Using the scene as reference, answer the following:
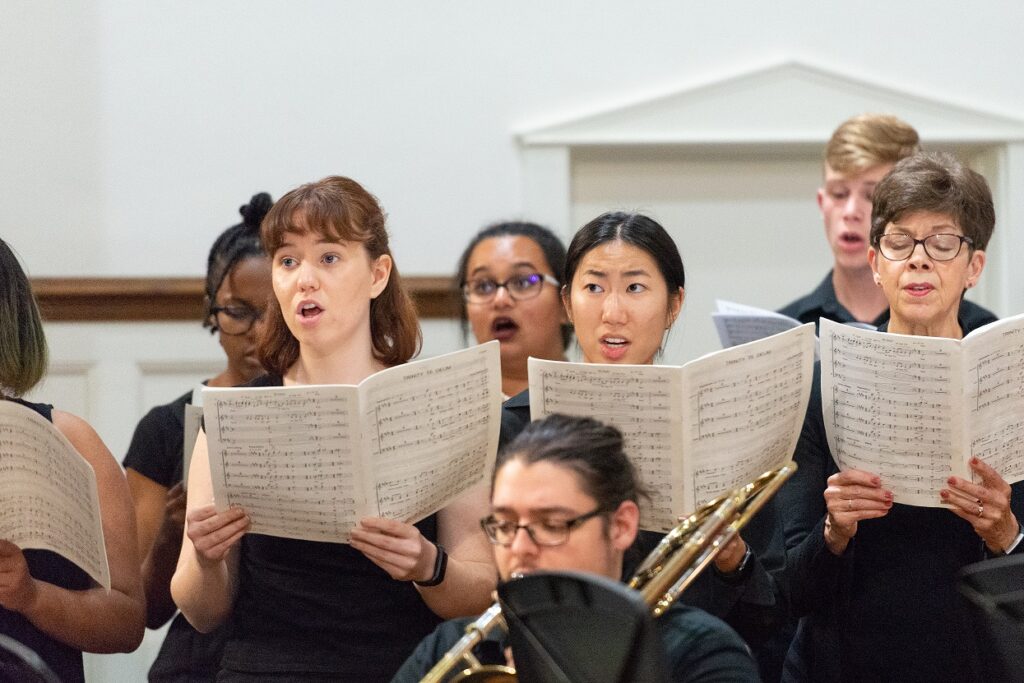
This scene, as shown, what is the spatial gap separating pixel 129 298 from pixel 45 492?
195 cm

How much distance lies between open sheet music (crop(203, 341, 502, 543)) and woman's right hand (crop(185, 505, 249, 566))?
0.05 feet

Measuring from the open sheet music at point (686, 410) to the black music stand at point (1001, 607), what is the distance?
533mm

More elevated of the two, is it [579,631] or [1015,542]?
[579,631]

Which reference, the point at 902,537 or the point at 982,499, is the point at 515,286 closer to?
the point at 902,537

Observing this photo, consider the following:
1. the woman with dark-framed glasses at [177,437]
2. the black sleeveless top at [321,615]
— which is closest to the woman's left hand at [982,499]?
the black sleeveless top at [321,615]

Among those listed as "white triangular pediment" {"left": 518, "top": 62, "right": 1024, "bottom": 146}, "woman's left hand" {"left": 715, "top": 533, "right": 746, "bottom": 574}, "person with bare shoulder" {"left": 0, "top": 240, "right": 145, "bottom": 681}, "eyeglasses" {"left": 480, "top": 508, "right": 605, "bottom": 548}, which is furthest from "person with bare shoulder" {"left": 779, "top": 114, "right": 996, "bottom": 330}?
"person with bare shoulder" {"left": 0, "top": 240, "right": 145, "bottom": 681}

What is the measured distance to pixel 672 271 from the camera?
7.75ft

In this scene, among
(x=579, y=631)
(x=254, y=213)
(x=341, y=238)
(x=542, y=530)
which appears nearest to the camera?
(x=579, y=631)

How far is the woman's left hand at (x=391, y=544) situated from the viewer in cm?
197

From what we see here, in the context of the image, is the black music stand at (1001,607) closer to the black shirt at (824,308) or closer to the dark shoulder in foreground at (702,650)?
the dark shoulder in foreground at (702,650)

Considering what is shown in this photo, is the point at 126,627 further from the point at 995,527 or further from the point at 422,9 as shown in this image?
the point at 422,9

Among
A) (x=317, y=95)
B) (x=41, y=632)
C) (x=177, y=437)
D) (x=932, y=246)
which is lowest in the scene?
(x=41, y=632)

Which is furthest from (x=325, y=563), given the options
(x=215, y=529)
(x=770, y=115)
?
(x=770, y=115)

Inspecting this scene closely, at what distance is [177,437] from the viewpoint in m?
2.72
